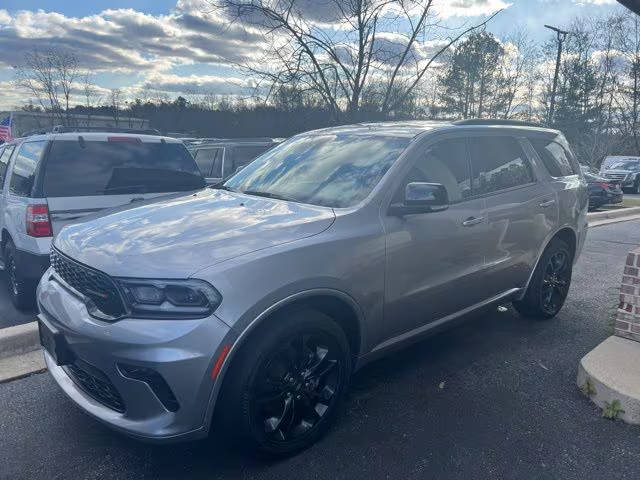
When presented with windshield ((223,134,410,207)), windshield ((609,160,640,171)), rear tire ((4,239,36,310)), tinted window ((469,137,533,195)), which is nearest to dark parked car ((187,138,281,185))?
rear tire ((4,239,36,310))

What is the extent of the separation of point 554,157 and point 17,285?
531 cm

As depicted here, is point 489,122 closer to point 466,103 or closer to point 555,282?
point 555,282

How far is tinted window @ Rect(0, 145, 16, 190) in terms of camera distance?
225 inches

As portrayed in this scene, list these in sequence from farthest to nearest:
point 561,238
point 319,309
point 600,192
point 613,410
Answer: point 600,192 → point 561,238 → point 613,410 → point 319,309

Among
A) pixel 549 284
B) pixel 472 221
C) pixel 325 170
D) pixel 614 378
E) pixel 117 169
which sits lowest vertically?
pixel 614 378

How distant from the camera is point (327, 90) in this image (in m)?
8.47

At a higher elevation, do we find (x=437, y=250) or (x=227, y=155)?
(x=227, y=155)

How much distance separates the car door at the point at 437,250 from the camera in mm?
3076

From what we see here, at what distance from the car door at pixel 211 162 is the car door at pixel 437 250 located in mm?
5879

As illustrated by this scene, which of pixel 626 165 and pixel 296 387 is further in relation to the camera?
pixel 626 165

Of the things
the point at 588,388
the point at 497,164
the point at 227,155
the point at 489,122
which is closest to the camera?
the point at 588,388

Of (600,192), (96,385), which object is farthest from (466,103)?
(96,385)

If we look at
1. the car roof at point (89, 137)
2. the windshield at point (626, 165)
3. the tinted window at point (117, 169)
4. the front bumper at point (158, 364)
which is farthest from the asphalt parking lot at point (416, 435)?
the windshield at point (626, 165)

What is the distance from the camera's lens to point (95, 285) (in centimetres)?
251
